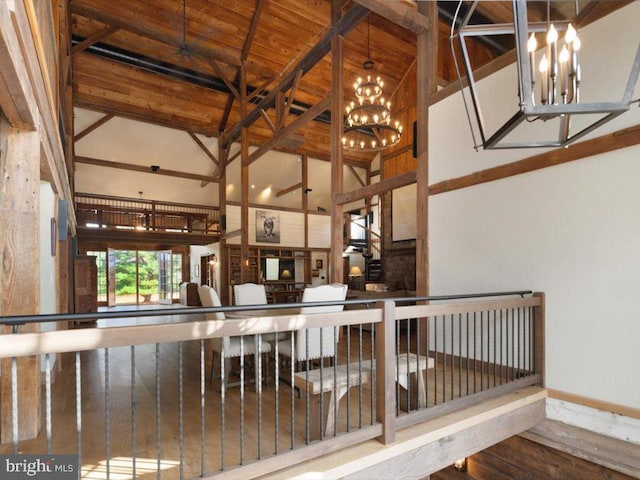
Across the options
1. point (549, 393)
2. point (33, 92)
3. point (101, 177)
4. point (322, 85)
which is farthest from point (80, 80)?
point (549, 393)

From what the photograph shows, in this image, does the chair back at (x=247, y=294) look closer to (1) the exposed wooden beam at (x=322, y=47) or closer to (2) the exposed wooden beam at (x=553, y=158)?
(2) the exposed wooden beam at (x=553, y=158)

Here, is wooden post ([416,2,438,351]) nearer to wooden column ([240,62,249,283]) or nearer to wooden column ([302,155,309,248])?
wooden column ([240,62,249,283])

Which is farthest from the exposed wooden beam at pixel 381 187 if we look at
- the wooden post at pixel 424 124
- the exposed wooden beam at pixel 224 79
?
the exposed wooden beam at pixel 224 79

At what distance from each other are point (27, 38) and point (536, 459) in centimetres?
476

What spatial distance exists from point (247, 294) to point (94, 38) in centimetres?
691

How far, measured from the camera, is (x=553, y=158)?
10.2 ft

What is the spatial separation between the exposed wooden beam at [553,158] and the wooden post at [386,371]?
2.12m

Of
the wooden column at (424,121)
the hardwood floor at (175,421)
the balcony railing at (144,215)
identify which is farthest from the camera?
Result: the balcony railing at (144,215)

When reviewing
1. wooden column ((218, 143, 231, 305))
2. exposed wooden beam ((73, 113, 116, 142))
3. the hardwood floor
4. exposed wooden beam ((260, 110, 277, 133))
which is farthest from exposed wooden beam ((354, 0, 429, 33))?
exposed wooden beam ((73, 113, 116, 142))

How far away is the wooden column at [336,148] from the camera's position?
532cm

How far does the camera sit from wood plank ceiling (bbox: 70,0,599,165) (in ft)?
24.3

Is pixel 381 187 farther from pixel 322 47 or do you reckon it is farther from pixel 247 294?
pixel 322 47

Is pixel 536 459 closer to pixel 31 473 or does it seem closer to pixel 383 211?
pixel 31 473

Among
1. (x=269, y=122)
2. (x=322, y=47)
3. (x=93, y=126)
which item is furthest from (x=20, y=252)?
(x=93, y=126)
